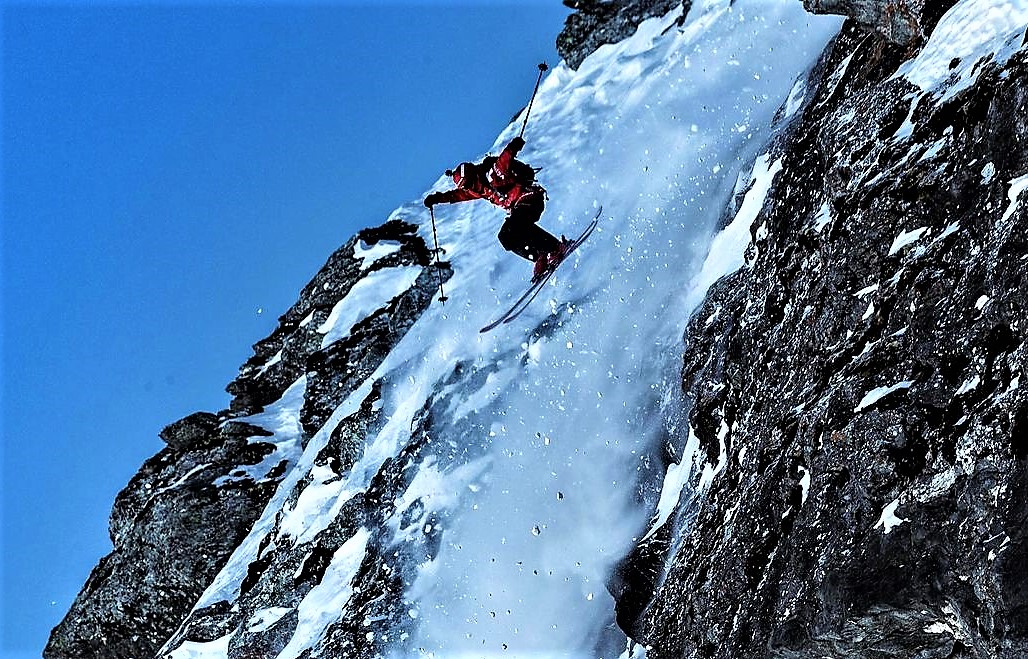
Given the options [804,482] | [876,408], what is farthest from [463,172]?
[876,408]

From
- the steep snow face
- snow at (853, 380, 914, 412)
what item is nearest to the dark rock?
the steep snow face

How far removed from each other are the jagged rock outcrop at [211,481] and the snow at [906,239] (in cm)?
1712

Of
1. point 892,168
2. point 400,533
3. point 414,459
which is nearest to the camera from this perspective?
point 892,168

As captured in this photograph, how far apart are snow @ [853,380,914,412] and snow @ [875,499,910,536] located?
1.15m

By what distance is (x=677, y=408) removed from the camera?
48.2ft

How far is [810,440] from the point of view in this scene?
30.2 ft

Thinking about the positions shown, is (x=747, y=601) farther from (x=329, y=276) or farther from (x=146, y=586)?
(x=329, y=276)

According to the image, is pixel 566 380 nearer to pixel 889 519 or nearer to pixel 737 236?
pixel 737 236

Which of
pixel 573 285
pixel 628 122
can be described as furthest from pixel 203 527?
pixel 628 122

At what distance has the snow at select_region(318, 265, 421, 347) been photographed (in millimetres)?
26891

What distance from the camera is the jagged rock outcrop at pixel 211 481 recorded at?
23938 mm

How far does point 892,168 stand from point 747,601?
18.0ft

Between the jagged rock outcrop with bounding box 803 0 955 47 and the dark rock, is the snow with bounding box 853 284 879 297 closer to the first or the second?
the jagged rock outcrop with bounding box 803 0 955 47

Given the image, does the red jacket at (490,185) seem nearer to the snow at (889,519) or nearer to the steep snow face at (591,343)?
the steep snow face at (591,343)
